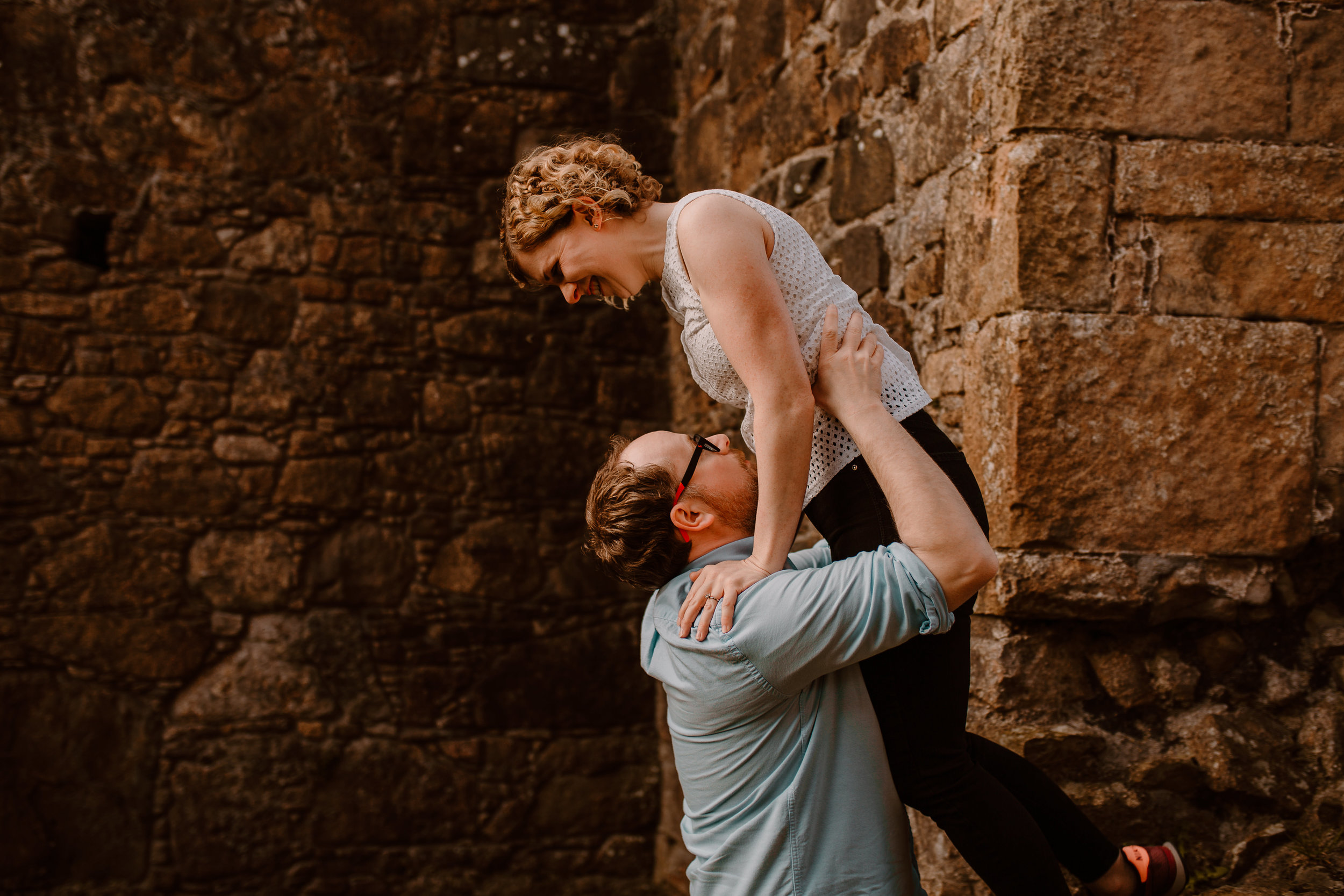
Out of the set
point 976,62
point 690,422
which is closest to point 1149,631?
point 976,62

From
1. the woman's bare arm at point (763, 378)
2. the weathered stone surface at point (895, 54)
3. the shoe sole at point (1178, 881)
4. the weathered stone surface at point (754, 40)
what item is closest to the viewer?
the woman's bare arm at point (763, 378)

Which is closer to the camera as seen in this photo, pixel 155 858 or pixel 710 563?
pixel 710 563

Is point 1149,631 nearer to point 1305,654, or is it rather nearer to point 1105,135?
point 1305,654

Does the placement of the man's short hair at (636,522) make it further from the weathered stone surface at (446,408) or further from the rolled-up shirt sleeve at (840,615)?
the weathered stone surface at (446,408)

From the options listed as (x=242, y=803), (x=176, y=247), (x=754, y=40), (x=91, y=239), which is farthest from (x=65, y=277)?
(x=754, y=40)

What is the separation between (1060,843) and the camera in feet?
4.97

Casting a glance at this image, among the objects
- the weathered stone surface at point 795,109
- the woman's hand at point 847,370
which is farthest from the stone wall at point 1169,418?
the weathered stone surface at point 795,109

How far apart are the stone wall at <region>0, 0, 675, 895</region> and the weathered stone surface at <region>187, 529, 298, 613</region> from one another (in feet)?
0.05

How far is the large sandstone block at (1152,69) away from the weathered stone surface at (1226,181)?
39 millimetres

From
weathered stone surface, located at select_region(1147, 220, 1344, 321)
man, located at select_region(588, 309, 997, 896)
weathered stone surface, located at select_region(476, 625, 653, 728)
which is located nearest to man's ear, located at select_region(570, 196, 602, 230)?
man, located at select_region(588, 309, 997, 896)

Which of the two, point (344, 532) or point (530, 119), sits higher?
point (530, 119)

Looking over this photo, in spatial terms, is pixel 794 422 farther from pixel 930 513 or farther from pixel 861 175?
pixel 861 175

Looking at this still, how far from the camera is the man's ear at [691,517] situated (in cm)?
142

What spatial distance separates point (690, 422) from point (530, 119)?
1427 mm
